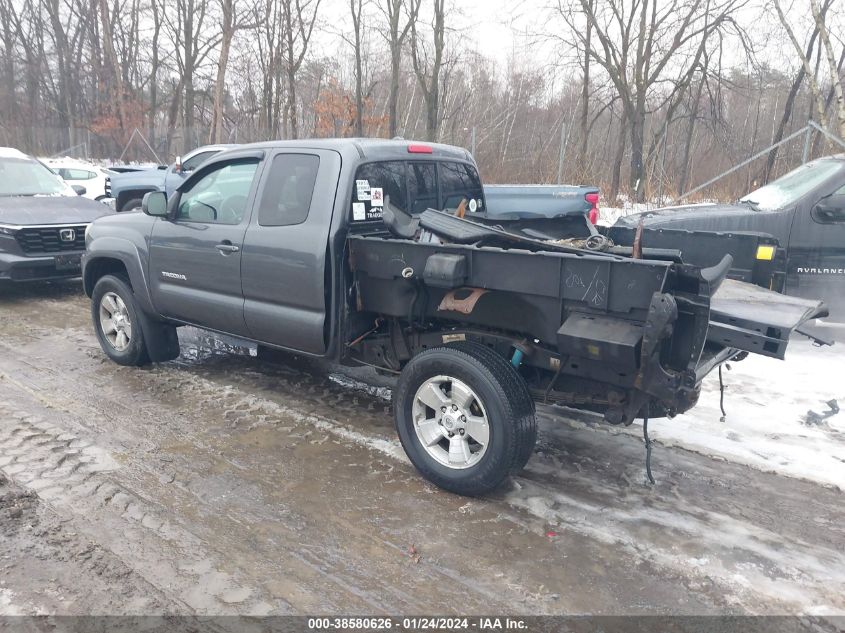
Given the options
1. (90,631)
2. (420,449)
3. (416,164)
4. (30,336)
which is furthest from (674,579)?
(30,336)

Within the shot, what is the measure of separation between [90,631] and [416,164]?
11.5 feet

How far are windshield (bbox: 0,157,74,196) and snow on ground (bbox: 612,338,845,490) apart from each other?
29.4 ft

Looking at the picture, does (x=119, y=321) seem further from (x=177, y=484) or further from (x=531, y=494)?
(x=531, y=494)

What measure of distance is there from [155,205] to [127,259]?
71 centimetres

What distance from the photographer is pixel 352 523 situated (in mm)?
3471

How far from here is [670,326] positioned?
3.02 meters

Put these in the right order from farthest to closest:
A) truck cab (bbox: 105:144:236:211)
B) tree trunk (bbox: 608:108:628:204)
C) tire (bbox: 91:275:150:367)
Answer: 1. tree trunk (bbox: 608:108:628:204)
2. truck cab (bbox: 105:144:236:211)
3. tire (bbox: 91:275:150:367)

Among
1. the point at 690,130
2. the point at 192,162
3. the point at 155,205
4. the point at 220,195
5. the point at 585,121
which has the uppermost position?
the point at 585,121

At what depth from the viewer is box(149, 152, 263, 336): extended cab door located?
4.82 m

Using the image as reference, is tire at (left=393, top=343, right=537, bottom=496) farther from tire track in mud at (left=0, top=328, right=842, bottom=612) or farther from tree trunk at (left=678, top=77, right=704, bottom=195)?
tree trunk at (left=678, top=77, right=704, bottom=195)

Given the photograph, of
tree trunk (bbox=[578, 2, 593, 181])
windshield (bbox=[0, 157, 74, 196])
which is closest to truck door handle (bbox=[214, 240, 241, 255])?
windshield (bbox=[0, 157, 74, 196])

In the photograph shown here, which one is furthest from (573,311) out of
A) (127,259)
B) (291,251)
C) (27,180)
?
(27,180)

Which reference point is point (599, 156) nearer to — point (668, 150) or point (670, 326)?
point (668, 150)

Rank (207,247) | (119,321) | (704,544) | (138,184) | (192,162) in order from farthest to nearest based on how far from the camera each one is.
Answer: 1. (138,184)
2. (192,162)
3. (119,321)
4. (207,247)
5. (704,544)
